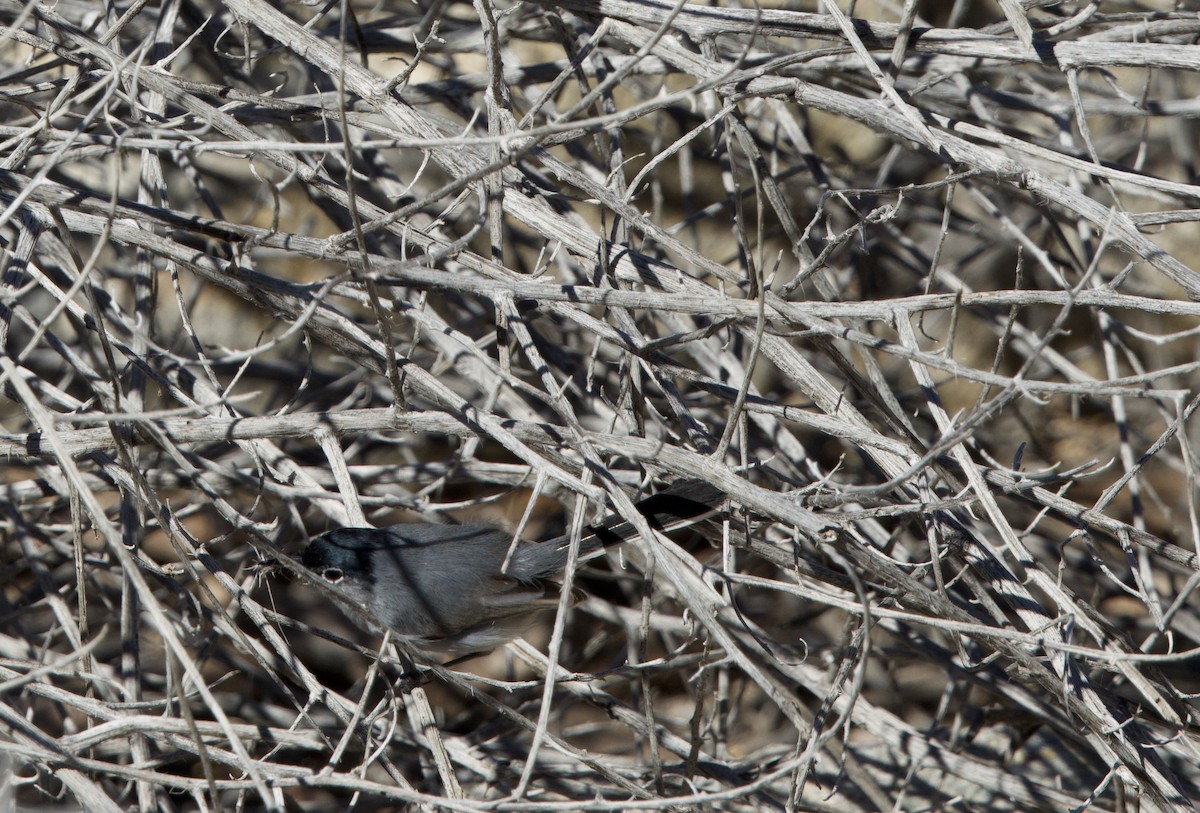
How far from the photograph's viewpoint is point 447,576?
3324 millimetres

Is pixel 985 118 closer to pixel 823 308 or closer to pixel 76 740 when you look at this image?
pixel 823 308

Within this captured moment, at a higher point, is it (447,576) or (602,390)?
(602,390)

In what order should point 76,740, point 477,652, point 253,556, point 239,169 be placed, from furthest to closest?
point 239,169, point 477,652, point 253,556, point 76,740

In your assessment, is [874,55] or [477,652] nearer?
[874,55]

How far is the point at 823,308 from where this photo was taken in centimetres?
214

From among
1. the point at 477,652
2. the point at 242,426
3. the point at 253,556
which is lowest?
the point at 477,652

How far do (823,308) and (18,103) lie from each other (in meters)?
2.05

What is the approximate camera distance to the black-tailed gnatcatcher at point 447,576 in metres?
2.97

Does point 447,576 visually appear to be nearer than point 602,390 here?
No

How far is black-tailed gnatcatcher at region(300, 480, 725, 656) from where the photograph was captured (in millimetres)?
2974

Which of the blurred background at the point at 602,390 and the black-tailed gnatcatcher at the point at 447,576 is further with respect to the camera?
the black-tailed gnatcatcher at the point at 447,576

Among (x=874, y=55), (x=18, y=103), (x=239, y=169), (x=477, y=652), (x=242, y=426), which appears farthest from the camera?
(x=239, y=169)

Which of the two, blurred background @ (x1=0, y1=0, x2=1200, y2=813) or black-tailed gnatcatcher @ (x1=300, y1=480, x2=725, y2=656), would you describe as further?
black-tailed gnatcatcher @ (x1=300, y1=480, x2=725, y2=656)

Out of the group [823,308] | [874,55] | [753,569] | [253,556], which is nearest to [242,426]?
[253,556]
